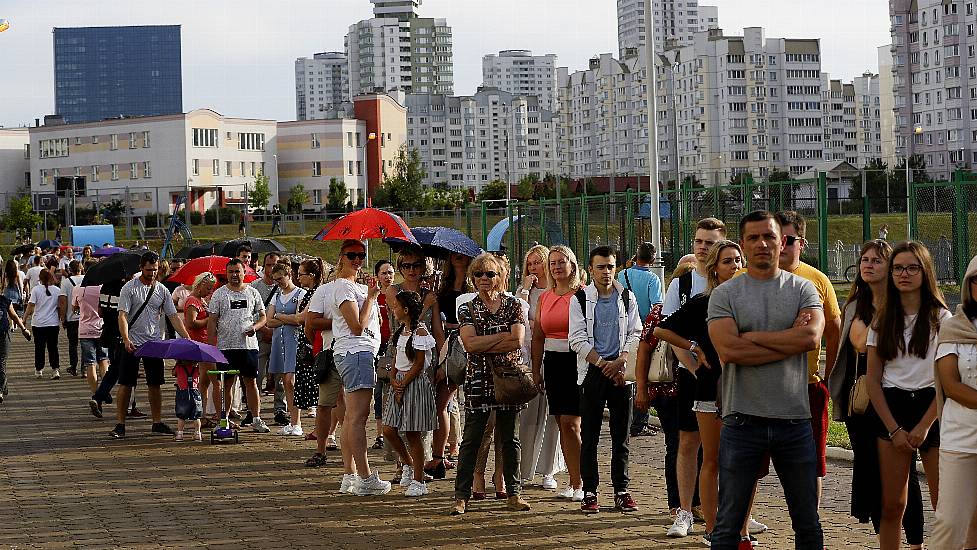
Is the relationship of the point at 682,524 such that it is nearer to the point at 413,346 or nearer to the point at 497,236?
the point at 413,346

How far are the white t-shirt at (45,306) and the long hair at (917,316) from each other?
17640 millimetres

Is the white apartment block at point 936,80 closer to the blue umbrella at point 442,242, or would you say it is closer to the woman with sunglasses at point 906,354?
the blue umbrella at point 442,242

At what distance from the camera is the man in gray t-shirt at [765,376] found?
22.5 ft

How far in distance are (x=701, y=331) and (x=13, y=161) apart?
128 m

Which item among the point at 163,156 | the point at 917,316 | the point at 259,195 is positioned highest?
the point at 163,156

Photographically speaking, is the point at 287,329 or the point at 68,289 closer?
the point at 287,329

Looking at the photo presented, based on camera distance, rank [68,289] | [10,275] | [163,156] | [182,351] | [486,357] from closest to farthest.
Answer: [486,357], [182,351], [10,275], [68,289], [163,156]

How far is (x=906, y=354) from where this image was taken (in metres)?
7.35

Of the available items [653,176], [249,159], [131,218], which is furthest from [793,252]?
[249,159]

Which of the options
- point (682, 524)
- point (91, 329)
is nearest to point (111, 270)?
point (91, 329)

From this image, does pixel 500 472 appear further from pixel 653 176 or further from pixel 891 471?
pixel 653 176

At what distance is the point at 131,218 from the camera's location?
78.1 metres

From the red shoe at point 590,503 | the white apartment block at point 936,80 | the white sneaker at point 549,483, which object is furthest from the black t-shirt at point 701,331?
the white apartment block at point 936,80

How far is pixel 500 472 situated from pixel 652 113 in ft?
37.5
